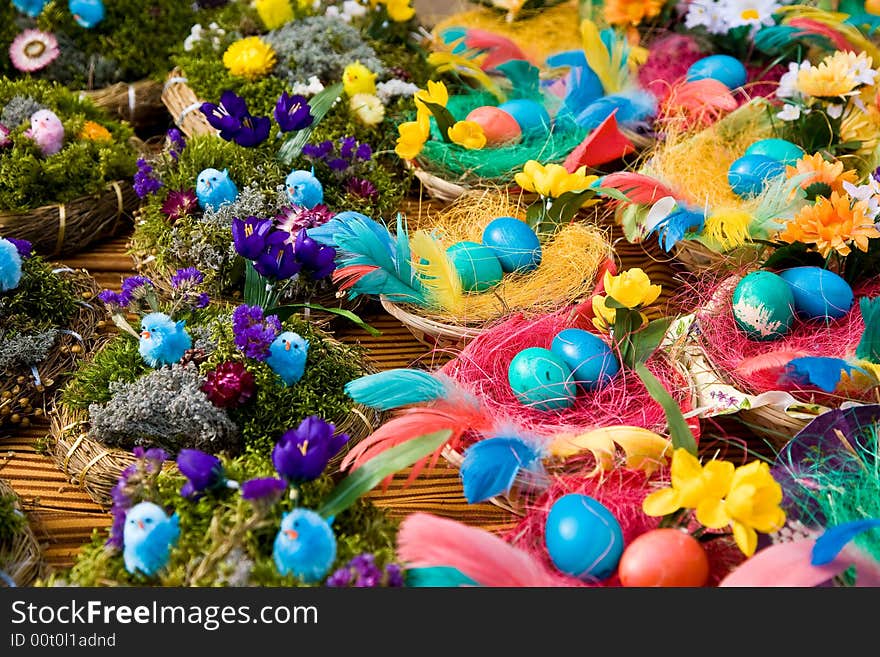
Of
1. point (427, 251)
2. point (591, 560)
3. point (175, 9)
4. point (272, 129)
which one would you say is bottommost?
point (591, 560)

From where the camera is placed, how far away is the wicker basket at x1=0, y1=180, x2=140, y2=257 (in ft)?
6.80

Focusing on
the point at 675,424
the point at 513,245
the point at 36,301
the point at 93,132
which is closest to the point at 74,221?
the point at 93,132

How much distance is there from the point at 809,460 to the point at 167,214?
1314 mm

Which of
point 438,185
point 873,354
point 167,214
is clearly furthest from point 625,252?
point 167,214

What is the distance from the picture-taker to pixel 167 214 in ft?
6.60

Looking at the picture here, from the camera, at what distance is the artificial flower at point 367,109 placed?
7.63 ft

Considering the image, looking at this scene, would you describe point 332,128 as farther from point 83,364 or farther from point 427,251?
point 83,364

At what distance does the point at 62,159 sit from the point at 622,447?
4.54ft

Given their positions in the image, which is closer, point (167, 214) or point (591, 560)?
point (591, 560)

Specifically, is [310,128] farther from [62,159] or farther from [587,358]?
[587,358]

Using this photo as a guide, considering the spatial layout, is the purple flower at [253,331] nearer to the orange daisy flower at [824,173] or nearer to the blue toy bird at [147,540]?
the blue toy bird at [147,540]

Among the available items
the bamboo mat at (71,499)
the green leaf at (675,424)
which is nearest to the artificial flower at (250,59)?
the bamboo mat at (71,499)

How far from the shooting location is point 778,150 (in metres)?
2.07

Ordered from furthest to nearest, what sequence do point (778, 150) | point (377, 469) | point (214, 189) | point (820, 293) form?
point (778, 150)
point (214, 189)
point (820, 293)
point (377, 469)
